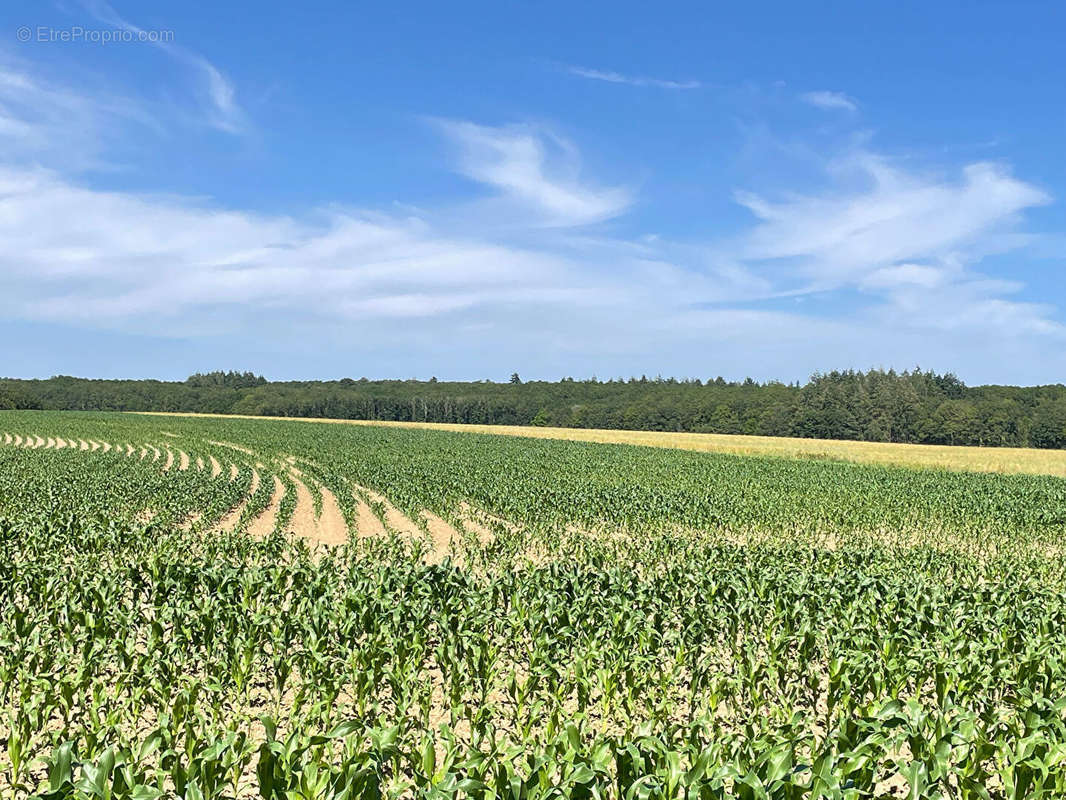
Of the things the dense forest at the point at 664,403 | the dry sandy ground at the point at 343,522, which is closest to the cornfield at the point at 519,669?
the dry sandy ground at the point at 343,522

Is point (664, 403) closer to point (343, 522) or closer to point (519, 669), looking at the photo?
point (343, 522)

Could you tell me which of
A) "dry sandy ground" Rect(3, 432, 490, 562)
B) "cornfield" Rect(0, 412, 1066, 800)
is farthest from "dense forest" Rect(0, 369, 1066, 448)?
"dry sandy ground" Rect(3, 432, 490, 562)

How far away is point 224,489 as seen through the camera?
919 inches

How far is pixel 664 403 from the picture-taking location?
373 ft

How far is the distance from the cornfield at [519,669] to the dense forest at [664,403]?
7563cm

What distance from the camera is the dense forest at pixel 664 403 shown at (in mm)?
85425

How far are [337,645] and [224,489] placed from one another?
17.2 metres

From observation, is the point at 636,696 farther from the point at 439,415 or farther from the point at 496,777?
the point at 439,415

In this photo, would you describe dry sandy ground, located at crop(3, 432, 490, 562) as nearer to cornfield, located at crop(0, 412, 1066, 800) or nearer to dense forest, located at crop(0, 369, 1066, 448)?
cornfield, located at crop(0, 412, 1066, 800)

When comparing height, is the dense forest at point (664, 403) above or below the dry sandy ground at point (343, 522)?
above

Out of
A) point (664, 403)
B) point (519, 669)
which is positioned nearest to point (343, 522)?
point (519, 669)

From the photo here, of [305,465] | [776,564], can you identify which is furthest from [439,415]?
[776,564]

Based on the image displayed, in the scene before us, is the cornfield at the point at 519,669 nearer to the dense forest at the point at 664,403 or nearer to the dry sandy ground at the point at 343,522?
the dry sandy ground at the point at 343,522

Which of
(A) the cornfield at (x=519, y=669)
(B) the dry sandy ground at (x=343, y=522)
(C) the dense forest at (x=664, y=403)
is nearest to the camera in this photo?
(A) the cornfield at (x=519, y=669)
